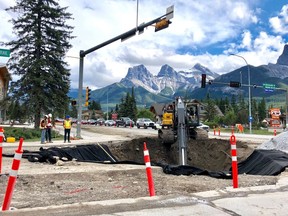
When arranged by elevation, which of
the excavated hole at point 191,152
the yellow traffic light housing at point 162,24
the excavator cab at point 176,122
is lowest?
the excavated hole at point 191,152

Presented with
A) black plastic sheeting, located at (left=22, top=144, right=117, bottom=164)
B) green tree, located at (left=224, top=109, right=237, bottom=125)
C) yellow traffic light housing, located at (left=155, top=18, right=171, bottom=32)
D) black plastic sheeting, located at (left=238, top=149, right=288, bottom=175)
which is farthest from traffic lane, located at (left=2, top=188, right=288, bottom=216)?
green tree, located at (left=224, top=109, right=237, bottom=125)

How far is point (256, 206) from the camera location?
21.4 ft

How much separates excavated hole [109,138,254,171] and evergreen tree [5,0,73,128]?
51.3 feet

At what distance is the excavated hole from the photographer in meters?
18.5

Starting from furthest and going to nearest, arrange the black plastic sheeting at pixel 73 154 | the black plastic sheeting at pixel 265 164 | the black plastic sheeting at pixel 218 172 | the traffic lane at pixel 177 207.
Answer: the black plastic sheeting at pixel 73 154
the black plastic sheeting at pixel 265 164
the black plastic sheeting at pixel 218 172
the traffic lane at pixel 177 207

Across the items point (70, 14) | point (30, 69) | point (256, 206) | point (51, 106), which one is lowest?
point (256, 206)

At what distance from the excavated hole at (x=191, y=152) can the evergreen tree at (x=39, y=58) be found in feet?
51.3

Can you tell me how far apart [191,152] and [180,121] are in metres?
2.04

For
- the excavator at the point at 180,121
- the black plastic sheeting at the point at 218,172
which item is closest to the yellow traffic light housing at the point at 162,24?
the excavator at the point at 180,121

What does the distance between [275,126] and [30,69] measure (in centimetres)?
3817

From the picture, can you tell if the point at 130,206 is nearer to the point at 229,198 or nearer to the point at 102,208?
the point at 102,208

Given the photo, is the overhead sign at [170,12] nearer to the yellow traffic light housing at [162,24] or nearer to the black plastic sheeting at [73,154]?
the yellow traffic light housing at [162,24]

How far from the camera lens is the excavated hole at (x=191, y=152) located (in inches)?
729

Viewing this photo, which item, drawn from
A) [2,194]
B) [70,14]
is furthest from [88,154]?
[70,14]
